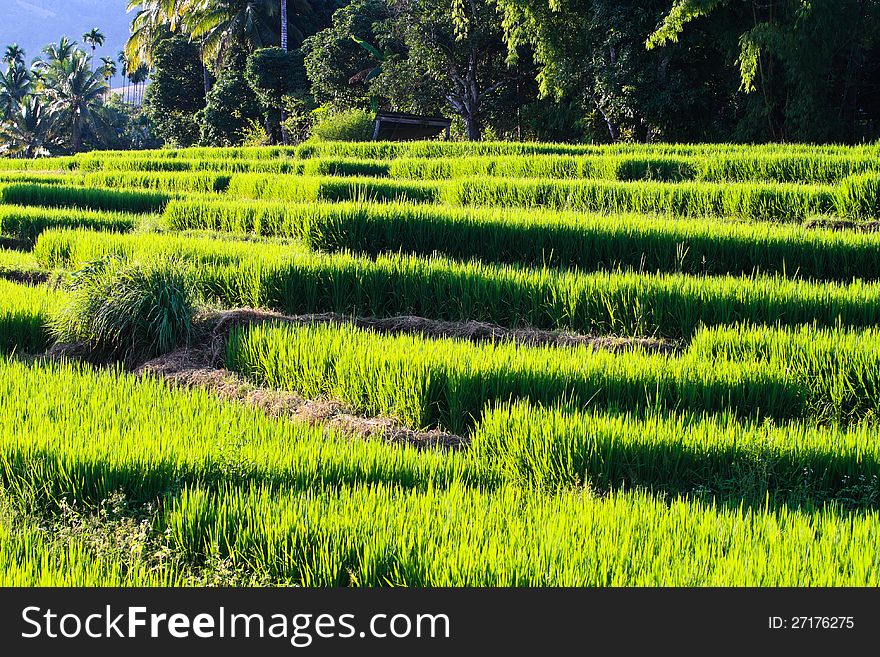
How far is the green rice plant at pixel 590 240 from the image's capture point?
693 cm

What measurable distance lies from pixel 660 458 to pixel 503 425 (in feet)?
2.05

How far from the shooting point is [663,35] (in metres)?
15.7

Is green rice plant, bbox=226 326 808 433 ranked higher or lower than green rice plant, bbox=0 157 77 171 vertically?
lower

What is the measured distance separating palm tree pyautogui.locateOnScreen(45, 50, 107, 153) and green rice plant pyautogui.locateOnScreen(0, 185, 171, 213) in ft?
113

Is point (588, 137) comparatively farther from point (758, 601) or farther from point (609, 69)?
point (758, 601)

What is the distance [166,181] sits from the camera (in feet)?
45.5

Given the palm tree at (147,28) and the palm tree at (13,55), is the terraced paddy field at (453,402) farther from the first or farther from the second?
the palm tree at (13,55)

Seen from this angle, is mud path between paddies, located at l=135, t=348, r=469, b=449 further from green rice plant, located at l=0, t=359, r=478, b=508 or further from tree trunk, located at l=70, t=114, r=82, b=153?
tree trunk, located at l=70, t=114, r=82, b=153

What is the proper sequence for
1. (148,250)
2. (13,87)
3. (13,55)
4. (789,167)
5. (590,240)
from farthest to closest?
1. (13,55)
2. (13,87)
3. (789,167)
4. (590,240)
5. (148,250)

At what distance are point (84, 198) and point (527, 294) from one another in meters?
8.81

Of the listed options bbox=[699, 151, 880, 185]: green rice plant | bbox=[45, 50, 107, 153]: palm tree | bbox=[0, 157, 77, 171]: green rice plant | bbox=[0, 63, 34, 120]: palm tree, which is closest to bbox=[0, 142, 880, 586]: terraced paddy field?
bbox=[699, 151, 880, 185]: green rice plant

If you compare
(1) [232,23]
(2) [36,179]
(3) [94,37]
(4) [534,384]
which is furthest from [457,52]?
(3) [94,37]

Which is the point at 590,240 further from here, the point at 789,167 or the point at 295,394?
the point at 789,167

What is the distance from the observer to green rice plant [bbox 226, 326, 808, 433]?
405 centimetres
